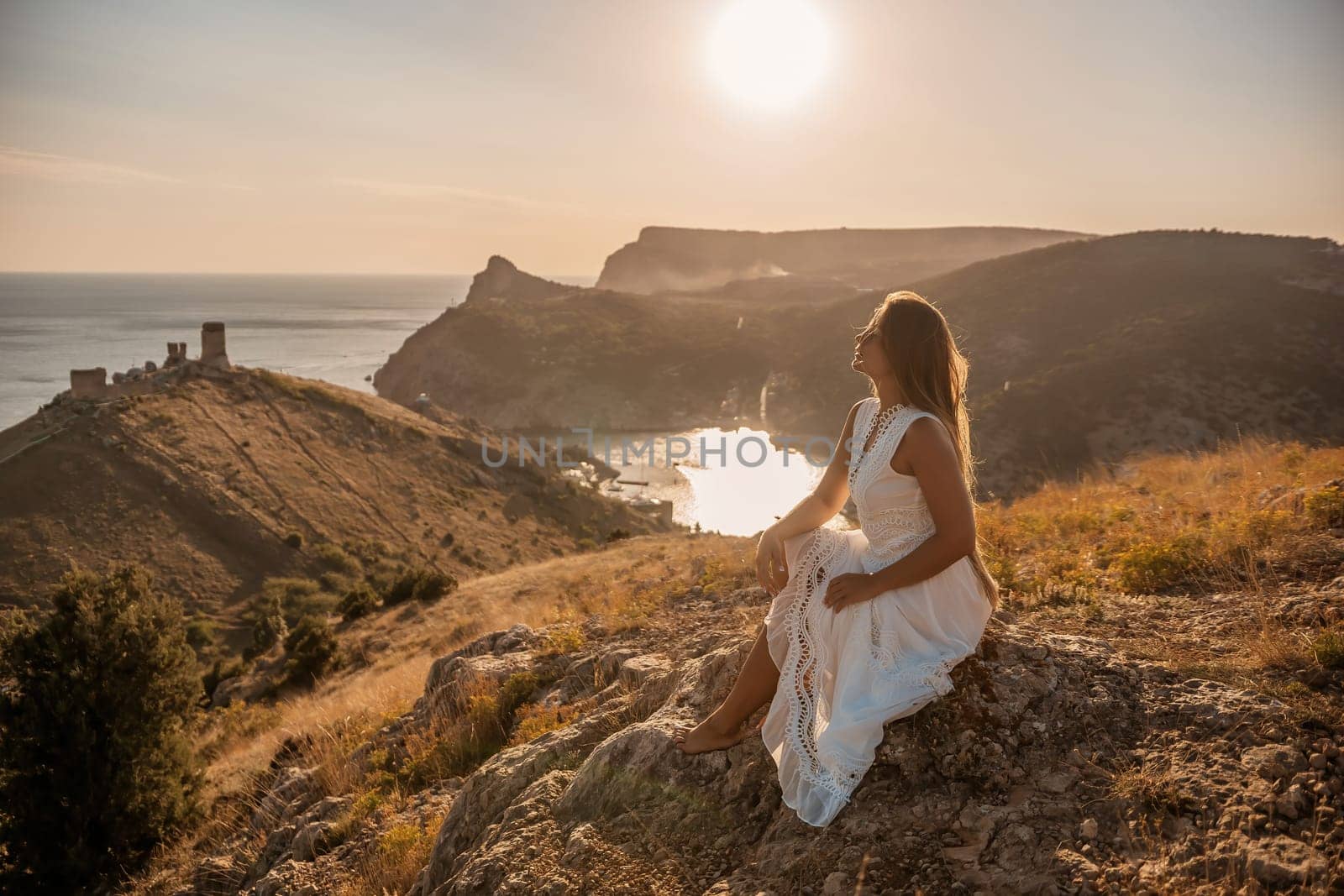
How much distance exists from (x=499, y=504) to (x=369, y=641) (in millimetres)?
30466

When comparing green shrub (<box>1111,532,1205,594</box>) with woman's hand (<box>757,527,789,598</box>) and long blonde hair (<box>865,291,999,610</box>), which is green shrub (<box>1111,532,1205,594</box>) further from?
woman's hand (<box>757,527,789,598</box>)

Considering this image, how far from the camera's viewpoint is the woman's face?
367 cm

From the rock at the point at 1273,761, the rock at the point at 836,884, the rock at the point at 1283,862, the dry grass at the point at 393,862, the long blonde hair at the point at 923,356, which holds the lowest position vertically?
the dry grass at the point at 393,862

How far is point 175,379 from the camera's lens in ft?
155

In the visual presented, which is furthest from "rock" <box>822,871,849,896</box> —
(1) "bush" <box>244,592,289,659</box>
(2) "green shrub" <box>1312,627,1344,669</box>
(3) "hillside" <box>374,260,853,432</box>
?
(3) "hillside" <box>374,260,853,432</box>

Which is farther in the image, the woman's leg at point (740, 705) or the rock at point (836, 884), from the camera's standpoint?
the woman's leg at point (740, 705)

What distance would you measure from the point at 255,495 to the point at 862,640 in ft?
143

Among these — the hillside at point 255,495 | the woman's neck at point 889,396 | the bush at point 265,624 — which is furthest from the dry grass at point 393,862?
the hillside at point 255,495

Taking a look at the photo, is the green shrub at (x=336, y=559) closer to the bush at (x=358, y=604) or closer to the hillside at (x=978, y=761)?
the bush at (x=358, y=604)

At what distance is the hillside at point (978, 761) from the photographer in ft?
9.87

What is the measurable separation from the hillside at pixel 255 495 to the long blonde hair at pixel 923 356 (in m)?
36.4

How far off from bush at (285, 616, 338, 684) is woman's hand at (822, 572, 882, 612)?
17.3m

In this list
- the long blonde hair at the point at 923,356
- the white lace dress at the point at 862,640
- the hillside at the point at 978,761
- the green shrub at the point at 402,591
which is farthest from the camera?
the green shrub at the point at 402,591

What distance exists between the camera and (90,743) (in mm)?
9922
